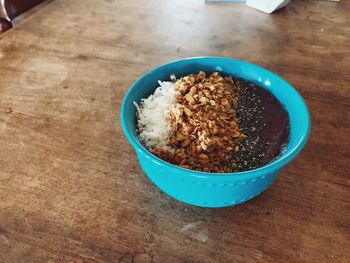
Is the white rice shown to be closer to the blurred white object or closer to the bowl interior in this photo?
the bowl interior

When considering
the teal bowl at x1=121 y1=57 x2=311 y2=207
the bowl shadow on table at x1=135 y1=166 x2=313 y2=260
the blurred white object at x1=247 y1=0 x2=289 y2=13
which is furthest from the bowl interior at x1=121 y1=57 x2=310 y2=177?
the blurred white object at x1=247 y1=0 x2=289 y2=13

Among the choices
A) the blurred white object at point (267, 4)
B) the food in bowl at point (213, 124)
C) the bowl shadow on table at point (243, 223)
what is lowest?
the bowl shadow on table at point (243, 223)

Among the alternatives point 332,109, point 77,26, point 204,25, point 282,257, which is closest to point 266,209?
point 282,257

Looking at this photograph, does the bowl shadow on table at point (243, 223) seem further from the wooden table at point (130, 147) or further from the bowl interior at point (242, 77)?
the bowl interior at point (242, 77)

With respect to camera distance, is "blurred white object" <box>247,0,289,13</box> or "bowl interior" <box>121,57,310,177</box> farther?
"blurred white object" <box>247,0,289,13</box>

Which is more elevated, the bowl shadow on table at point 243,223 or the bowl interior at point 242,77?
the bowl interior at point 242,77

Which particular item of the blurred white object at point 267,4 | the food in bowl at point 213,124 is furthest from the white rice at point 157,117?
the blurred white object at point 267,4

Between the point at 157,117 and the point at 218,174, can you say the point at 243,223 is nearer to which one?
the point at 218,174
